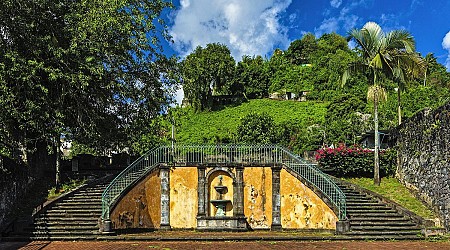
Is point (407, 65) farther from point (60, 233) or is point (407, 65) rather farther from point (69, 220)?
point (60, 233)

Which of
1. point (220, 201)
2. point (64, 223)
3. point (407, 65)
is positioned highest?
point (407, 65)

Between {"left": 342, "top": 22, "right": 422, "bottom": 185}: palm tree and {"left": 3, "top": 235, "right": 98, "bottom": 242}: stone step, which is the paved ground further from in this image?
{"left": 342, "top": 22, "right": 422, "bottom": 185}: palm tree

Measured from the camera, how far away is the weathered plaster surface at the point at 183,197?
67.2 ft

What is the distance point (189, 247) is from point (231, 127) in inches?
1402

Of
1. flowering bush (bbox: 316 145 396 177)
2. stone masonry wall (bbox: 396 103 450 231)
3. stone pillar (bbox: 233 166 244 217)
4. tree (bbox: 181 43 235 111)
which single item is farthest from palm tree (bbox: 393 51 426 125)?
tree (bbox: 181 43 235 111)

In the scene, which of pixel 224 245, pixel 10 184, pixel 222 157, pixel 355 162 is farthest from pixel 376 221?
pixel 10 184

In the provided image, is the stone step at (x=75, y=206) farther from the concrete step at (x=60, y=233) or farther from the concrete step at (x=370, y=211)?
the concrete step at (x=370, y=211)

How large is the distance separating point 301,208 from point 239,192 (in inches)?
114

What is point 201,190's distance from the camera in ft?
67.3

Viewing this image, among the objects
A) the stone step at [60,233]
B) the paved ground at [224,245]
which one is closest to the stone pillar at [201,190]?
the paved ground at [224,245]

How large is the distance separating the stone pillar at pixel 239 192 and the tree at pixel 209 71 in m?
34.5

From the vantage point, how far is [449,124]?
661 inches

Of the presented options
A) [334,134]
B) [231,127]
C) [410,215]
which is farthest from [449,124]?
[231,127]

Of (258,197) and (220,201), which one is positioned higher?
(258,197)
